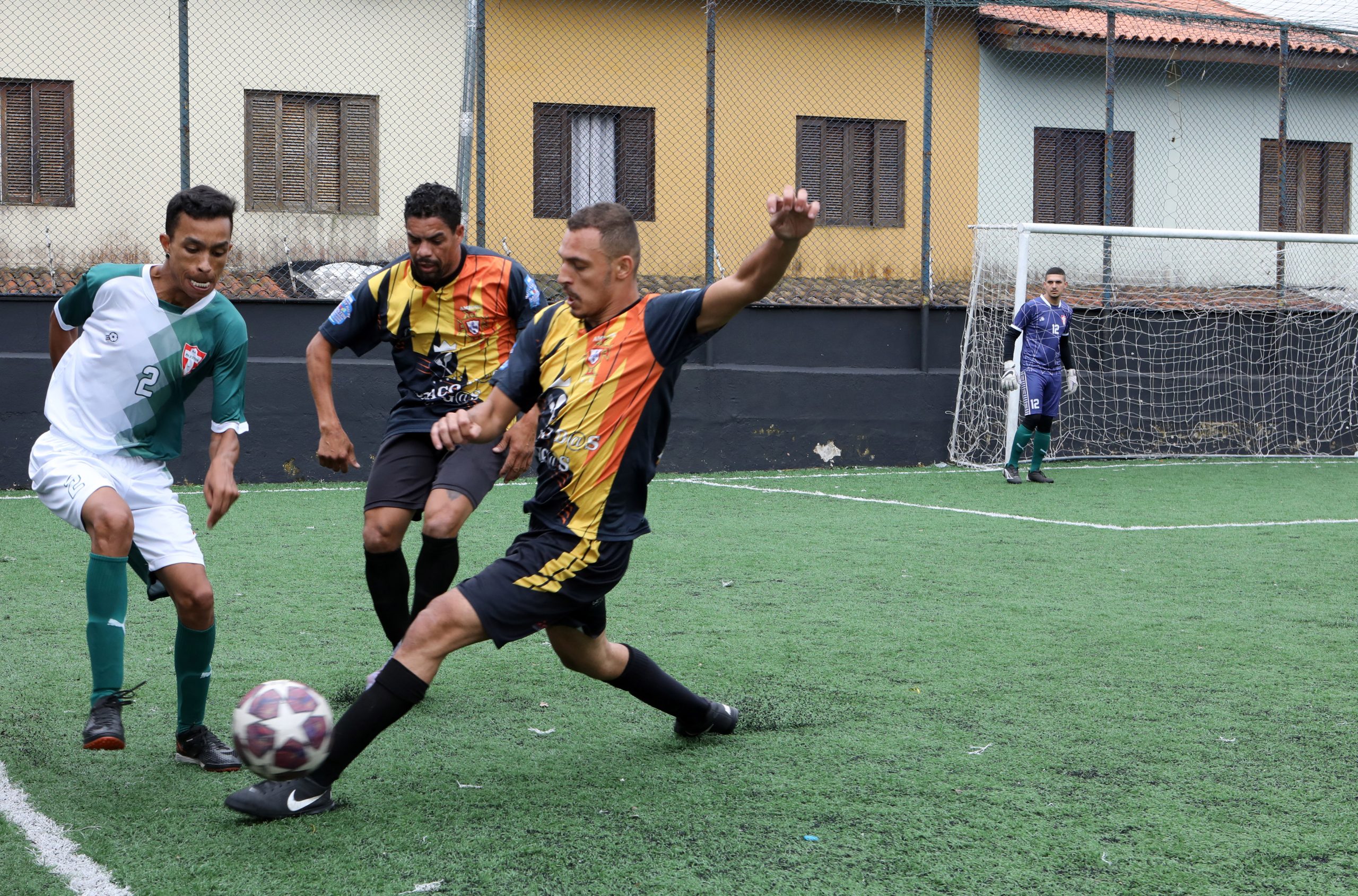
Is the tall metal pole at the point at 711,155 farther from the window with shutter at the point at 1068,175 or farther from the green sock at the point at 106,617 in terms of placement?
the green sock at the point at 106,617

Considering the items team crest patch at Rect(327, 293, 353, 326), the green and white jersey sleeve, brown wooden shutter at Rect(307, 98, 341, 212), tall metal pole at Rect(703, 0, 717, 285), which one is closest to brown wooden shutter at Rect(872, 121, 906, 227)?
tall metal pole at Rect(703, 0, 717, 285)

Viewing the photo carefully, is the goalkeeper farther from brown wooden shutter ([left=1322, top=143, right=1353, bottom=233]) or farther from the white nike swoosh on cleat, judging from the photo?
the white nike swoosh on cleat

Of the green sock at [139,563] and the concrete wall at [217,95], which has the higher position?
the concrete wall at [217,95]

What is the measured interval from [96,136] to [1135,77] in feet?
41.2

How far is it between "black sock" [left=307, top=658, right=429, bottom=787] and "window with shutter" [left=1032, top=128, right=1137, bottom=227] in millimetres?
15464

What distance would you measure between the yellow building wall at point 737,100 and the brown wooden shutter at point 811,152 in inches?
5.2

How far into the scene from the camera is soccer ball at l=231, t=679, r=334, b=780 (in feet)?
10.8

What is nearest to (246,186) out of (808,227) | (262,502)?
(262,502)

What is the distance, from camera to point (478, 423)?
3.40 m

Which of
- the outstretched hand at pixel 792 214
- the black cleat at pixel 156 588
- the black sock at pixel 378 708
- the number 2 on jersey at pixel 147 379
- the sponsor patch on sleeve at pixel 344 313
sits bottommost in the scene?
the black sock at pixel 378 708

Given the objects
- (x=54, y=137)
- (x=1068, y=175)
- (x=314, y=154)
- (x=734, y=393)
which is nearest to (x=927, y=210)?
(x=734, y=393)

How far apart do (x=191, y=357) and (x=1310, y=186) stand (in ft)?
60.3

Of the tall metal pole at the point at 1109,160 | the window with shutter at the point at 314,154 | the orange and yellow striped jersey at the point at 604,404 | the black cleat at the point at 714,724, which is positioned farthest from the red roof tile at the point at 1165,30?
the orange and yellow striped jersey at the point at 604,404

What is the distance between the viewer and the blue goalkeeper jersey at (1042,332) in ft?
40.0
